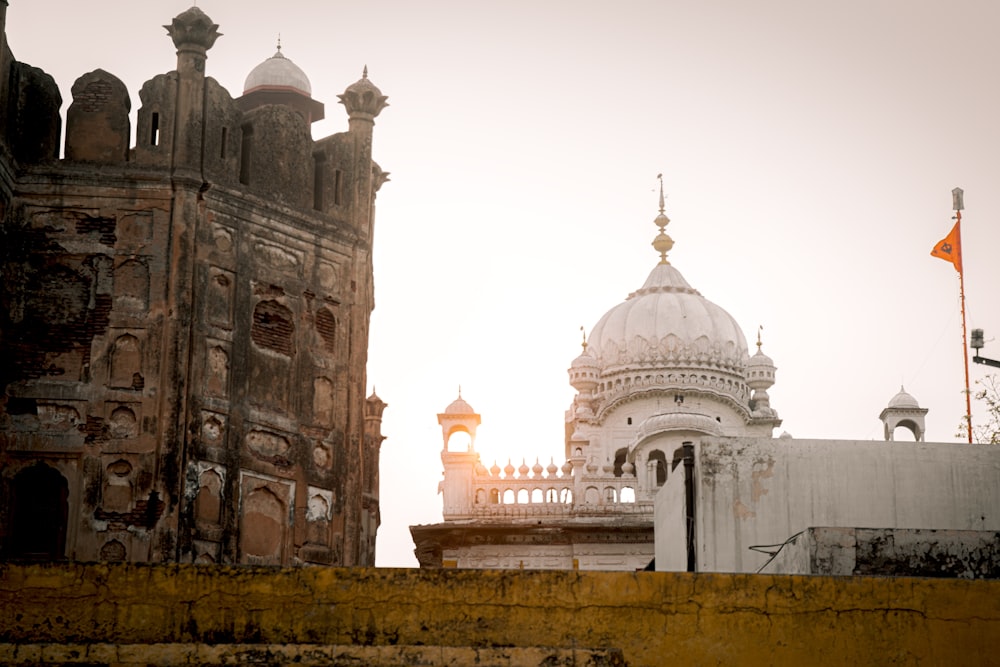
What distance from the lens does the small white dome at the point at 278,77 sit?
2708 centimetres

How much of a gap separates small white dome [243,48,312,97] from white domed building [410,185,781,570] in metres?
10.1

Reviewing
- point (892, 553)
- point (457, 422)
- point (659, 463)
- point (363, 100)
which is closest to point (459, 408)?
point (457, 422)

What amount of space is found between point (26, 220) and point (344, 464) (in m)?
5.52

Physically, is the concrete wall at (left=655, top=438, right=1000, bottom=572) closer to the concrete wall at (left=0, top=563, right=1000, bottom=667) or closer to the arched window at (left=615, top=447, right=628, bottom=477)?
the concrete wall at (left=0, top=563, right=1000, bottom=667)

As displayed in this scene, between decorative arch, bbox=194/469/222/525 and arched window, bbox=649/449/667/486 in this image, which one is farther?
arched window, bbox=649/449/667/486

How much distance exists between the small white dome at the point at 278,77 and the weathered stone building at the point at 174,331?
3501 millimetres

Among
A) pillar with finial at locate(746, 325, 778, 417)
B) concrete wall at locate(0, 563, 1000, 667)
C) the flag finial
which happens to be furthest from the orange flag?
concrete wall at locate(0, 563, 1000, 667)

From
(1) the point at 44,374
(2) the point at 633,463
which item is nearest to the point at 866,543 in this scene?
(1) the point at 44,374

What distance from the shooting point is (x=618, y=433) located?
47.5 meters

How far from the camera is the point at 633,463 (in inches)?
1673

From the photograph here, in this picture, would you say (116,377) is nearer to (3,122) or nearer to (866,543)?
(3,122)

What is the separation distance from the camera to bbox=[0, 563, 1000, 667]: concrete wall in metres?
10.2

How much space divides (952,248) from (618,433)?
16070 millimetres

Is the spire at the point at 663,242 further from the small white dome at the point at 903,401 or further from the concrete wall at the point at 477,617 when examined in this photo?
the concrete wall at the point at 477,617
